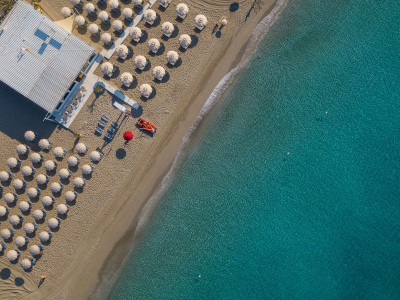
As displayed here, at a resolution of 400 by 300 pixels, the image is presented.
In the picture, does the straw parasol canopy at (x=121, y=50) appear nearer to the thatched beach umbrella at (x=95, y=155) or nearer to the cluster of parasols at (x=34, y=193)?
the cluster of parasols at (x=34, y=193)

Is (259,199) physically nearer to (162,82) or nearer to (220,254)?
(220,254)

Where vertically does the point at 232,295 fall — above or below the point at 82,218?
above

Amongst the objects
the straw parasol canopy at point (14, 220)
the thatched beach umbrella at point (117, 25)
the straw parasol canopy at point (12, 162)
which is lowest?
the straw parasol canopy at point (14, 220)

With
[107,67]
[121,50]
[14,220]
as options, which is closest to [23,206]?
[14,220]

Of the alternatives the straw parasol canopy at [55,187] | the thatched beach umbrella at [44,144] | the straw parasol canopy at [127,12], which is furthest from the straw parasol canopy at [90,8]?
the straw parasol canopy at [55,187]

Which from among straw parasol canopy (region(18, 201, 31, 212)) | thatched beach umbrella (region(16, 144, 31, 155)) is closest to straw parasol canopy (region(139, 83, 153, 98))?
thatched beach umbrella (region(16, 144, 31, 155))

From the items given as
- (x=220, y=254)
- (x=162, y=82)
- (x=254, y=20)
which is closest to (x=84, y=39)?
(x=162, y=82)

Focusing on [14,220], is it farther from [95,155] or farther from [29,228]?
[95,155]
